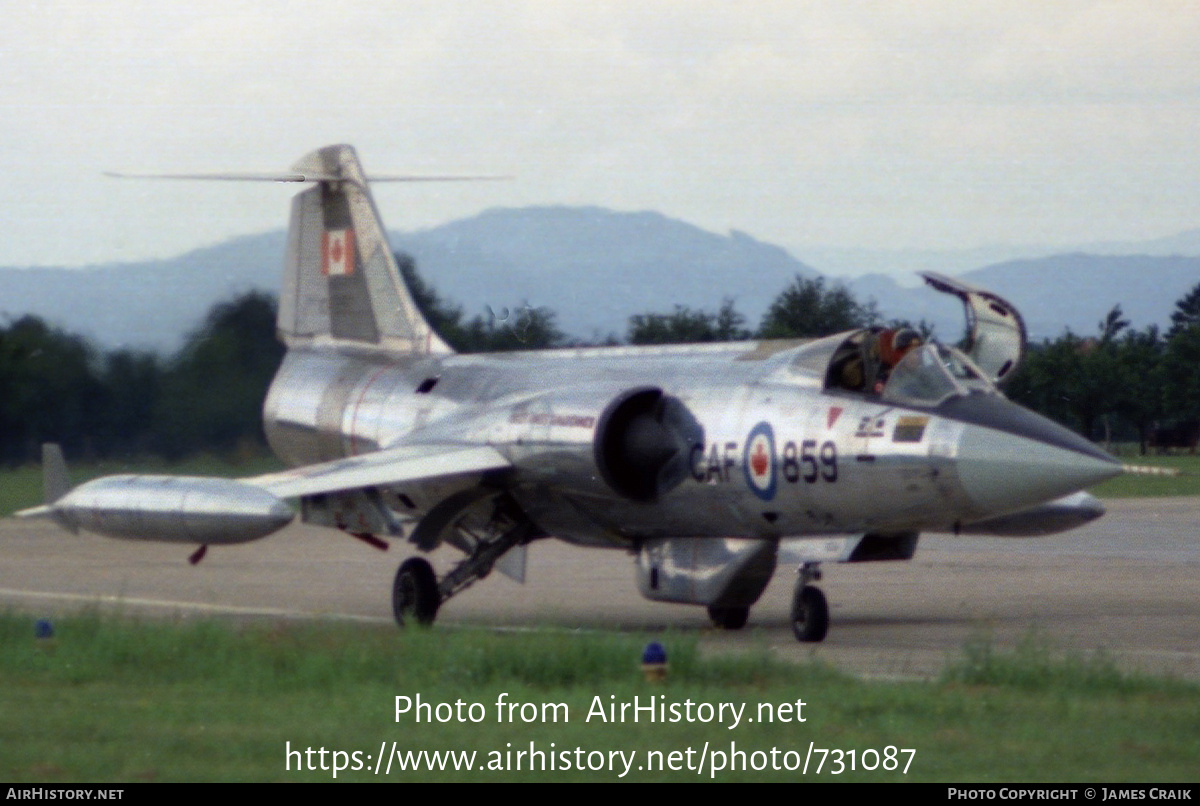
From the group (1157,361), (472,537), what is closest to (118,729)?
(472,537)

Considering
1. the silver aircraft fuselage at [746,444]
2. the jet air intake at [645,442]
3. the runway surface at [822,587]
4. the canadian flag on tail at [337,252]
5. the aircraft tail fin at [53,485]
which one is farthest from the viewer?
the canadian flag on tail at [337,252]

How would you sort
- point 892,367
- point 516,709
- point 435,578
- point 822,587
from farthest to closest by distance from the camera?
point 822,587
point 435,578
point 892,367
point 516,709

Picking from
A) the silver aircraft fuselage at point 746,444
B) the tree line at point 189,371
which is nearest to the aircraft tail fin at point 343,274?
the silver aircraft fuselage at point 746,444

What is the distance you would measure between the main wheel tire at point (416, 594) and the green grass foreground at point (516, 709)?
264 cm

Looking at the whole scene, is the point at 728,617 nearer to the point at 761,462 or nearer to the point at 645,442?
the point at 645,442

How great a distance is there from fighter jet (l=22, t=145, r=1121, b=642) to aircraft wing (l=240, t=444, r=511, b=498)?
25 millimetres

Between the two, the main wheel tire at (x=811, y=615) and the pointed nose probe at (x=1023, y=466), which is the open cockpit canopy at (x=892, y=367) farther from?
the main wheel tire at (x=811, y=615)

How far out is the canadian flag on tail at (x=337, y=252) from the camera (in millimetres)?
18016

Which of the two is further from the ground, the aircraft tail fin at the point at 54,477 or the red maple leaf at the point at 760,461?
the red maple leaf at the point at 760,461

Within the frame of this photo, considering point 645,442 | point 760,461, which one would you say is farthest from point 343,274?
point 760,461

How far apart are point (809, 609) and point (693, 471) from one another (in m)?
1.36

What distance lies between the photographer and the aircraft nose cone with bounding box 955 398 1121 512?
1182 centimetres

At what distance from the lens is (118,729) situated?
8117mm

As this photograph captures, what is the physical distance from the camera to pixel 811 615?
43.1ft
